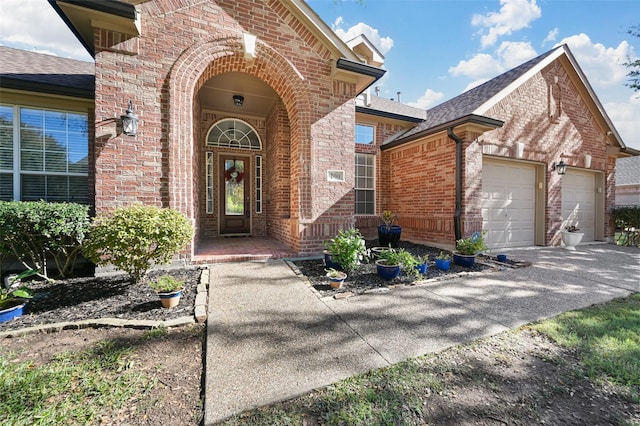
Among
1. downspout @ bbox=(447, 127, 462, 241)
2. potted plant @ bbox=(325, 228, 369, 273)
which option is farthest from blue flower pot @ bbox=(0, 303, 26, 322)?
downspout @ bbox=(447, 127, 462, 241)

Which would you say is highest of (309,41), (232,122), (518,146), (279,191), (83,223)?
(309,41)

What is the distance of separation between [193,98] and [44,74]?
3.20 m

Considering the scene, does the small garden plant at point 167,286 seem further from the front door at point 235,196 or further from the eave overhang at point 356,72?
the eave overhang at point 356,72

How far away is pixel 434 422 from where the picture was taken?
5.02 feet

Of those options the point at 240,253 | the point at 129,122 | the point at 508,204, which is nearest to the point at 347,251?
the point at 240,253

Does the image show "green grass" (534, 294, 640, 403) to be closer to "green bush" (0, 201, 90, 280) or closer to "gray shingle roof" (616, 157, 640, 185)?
"green bush" (0, 201, 90, 280)

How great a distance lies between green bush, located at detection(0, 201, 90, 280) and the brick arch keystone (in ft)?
4.54

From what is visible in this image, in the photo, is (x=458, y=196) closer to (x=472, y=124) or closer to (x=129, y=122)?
(x=472, y=124)

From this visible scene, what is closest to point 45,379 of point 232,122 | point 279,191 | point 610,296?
point 279,191

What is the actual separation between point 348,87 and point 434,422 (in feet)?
19.5

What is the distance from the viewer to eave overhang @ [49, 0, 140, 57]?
149 inches

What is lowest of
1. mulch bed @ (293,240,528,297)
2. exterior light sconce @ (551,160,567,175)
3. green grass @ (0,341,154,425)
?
green grass @ (0,341,154,425)

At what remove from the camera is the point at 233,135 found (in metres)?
7.93

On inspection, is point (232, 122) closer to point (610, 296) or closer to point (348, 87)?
point (348, 87)
